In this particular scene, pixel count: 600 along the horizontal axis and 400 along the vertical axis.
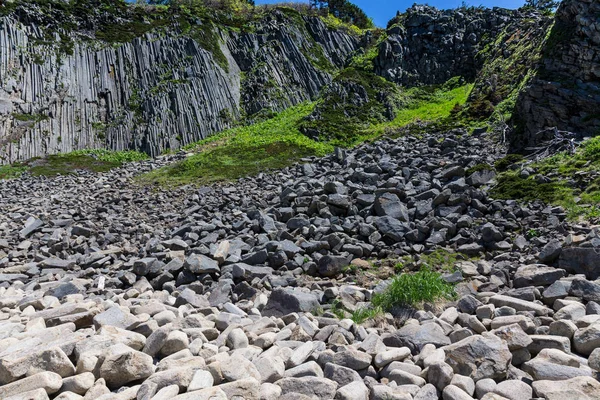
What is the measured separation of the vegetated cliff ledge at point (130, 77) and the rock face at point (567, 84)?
26987mm

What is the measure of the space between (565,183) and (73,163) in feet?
99.0

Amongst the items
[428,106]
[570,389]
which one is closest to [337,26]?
[428,106]

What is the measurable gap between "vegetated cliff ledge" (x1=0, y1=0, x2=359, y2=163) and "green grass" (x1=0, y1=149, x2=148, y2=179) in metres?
1.46

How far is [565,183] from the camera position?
10.1 metres

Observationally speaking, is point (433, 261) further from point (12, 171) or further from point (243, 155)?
point (12, 171)

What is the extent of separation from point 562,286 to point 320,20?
50.2 metres

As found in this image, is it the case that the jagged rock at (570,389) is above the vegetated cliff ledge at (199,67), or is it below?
below

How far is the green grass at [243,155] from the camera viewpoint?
2119cm

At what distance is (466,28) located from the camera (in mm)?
42125

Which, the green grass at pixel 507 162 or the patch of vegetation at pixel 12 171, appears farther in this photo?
the patch of vegetation at pixel 12 171

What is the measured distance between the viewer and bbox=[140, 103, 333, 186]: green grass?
2119cm

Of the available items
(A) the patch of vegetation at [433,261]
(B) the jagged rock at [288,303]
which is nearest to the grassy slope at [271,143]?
(A) the patch of vegetation at [433,261]

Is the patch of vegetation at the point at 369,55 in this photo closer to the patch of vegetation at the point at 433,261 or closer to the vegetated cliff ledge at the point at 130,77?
the vegetated cliff ledge at the point at 130,77

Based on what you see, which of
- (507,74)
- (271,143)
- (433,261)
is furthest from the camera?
(271,143)
